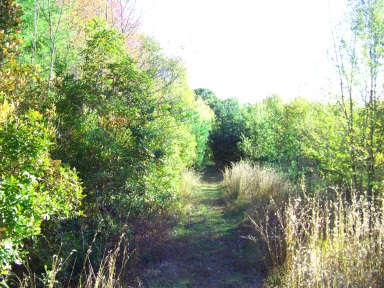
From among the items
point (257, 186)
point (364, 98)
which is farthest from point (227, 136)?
point (364, 98)

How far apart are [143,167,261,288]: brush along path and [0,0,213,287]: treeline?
0.47 metres

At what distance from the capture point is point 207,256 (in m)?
5.94

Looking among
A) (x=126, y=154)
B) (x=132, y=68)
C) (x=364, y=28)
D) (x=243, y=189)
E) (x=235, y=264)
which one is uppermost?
(x=364, y=28)

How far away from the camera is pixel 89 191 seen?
4.74 m

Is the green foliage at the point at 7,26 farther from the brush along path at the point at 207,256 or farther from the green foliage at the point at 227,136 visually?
the green foliage at the point at 227,136

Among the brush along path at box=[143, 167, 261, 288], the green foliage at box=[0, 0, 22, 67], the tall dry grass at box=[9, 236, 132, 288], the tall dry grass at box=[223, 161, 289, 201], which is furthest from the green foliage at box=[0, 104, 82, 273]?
the tall dry grass at box=[223, 161, 289, 201]

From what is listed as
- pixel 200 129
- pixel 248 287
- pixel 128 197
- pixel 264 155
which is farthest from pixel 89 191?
pixel 200 129

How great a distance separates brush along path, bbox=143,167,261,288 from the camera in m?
4.96

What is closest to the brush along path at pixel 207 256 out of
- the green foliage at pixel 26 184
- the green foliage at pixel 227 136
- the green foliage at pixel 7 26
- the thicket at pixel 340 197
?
the thicket at pixel 340 197

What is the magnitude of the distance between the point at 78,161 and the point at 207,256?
2.80m

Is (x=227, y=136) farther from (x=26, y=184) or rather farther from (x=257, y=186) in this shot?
(x=26, y=184)

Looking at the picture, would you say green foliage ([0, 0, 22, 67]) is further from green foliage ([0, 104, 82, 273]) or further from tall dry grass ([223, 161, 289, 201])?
tall dry grass ([223, 161, 289, 201])

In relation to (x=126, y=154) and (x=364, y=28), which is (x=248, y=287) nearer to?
(x=126, y=154)

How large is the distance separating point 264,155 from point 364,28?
25.8ft
